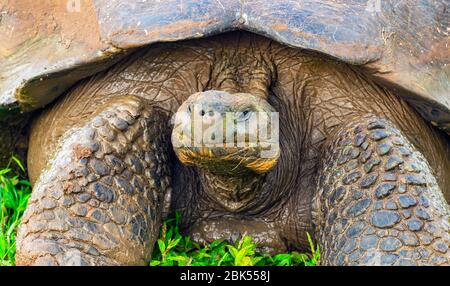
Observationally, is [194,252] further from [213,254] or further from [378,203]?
[378,203]

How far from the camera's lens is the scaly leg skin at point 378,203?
3814mm

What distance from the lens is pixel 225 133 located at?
12.1 ft

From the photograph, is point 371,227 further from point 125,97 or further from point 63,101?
point 63,101

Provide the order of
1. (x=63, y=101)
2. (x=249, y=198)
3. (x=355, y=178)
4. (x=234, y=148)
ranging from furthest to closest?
1. (x=63, y=101)
2. (x=249, y=198)
3. (x=355, y=178)
4. (x=234, y=148)

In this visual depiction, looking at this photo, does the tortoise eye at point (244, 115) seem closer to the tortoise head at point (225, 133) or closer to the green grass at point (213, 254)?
the tortoise head at point (225, 133)

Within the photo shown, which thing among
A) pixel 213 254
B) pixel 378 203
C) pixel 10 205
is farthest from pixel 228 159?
pixel 10 205

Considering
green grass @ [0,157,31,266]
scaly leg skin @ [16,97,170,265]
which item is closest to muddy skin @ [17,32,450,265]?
scaly leg skin @ [16,97,170,265]

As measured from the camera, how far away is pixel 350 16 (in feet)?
13.6

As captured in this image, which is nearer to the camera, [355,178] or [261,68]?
[355,178]

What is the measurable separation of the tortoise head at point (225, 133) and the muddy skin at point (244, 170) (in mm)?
72

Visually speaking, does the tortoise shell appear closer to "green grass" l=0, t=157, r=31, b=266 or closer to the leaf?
"green grass" l=0, t=157, r=31, b=266

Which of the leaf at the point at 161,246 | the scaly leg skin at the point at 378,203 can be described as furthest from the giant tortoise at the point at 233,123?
the leaf at the point at 161,246
